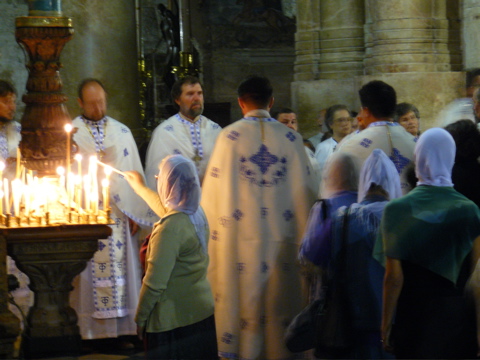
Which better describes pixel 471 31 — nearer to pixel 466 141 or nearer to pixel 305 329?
pixel 466 141

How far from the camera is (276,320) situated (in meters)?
6.70

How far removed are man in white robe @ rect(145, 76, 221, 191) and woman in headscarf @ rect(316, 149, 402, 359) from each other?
2931 mm

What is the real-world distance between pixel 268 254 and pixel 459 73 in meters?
4.43

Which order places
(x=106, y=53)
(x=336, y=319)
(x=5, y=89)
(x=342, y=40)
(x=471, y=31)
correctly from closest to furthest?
(x=336, y=319) → (x=5, y=89) → (x=106, y=53) → (x=471, y=31) → (x=342, y=40)

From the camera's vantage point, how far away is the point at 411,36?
10664mm

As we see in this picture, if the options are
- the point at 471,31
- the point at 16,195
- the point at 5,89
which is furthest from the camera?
the point at 471,31

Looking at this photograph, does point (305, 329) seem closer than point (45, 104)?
Yes

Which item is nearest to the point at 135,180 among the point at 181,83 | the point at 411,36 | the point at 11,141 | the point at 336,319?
the point at 336,319

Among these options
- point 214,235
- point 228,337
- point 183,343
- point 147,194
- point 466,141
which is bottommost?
point 228,337

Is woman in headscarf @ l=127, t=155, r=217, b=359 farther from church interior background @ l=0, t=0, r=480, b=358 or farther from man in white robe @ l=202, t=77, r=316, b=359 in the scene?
church interior background @ l=0, t=0, r=480, b=358

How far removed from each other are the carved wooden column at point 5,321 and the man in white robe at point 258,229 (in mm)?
1448

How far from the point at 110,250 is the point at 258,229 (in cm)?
159

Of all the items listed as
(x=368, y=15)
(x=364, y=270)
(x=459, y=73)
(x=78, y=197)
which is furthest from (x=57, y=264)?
(x=368, y=15)

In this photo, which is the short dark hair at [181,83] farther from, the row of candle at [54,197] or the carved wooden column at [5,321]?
the carved wooden column at [5,321]
